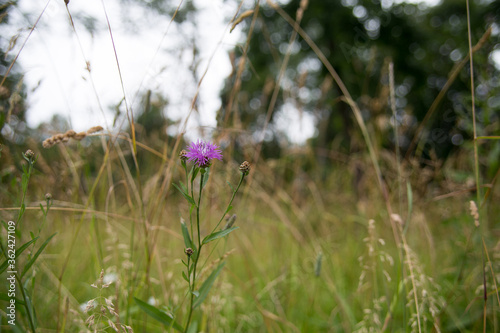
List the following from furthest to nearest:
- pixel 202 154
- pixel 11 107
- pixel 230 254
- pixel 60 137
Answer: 1. pixel 230 254
2. pixel 11 107
3. pixel 60 137
4. pixel 202 154

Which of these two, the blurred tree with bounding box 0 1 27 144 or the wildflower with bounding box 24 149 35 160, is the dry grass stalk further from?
the blurred tree with bounding box 0 1 27 144

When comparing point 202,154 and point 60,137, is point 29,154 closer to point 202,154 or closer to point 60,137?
point 60,137

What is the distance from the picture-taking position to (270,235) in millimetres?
1849

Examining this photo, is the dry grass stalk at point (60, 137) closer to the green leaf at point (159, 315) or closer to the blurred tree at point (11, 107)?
the blurred tree at point (11, 107)

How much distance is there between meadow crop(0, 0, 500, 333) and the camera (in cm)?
78

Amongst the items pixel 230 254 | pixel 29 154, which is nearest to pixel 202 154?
pixel 29 154

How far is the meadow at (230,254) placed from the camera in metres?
0.78

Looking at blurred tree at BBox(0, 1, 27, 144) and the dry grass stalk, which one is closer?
the dry grass stalk

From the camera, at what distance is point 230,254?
3.33 ft

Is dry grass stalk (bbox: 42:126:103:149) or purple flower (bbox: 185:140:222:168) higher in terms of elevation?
dry grass stalk (bbox: 42:126:103:149)

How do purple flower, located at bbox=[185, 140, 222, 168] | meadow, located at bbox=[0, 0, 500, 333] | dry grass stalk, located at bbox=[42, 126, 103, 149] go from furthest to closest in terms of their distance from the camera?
meadow, located at bbox=[0, 0, 500, 333], dry grass stalk, located at bbox=[42, 126, 103, 149], purple flower, located at bbox=[185, 140, 222, 168]

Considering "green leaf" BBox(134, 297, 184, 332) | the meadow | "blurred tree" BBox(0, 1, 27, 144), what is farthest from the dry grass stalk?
"green leaf" BBox(134, 297, 184, 332)

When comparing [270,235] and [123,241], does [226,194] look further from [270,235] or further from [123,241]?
[123,241]

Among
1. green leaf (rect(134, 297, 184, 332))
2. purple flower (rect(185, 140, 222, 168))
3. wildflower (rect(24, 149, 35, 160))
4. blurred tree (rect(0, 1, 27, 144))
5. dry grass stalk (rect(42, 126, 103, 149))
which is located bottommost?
green leaf (rect(134, 297, 184, 332))
